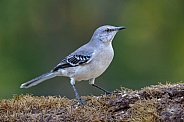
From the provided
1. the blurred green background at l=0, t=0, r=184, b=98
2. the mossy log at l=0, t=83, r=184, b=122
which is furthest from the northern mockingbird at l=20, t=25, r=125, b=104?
the blurred green background at l=0, t=0, r=184, b=98

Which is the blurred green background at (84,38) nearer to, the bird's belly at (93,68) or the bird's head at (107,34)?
the bird's head at (107,34)

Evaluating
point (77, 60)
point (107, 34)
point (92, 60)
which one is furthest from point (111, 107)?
point (107, 34)

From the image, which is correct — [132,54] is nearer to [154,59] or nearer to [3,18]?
[154,59]

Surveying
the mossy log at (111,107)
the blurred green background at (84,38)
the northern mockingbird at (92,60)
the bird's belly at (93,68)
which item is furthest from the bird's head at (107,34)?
the blurred green background at (84,38)

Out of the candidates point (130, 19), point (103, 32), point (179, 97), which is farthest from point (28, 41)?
point (179, 97)

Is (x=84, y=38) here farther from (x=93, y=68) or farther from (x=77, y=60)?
(x=93, y=68)

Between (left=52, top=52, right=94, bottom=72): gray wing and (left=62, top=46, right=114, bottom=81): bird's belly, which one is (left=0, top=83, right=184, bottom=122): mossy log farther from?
(left=52, top=52, right=94, bottom=72): gray wing
